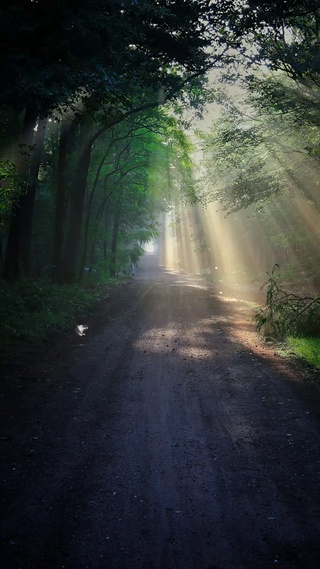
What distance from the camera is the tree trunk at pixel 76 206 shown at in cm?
2117

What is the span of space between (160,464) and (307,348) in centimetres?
586

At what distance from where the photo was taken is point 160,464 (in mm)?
4820

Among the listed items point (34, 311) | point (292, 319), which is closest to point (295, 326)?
point (292, 319)

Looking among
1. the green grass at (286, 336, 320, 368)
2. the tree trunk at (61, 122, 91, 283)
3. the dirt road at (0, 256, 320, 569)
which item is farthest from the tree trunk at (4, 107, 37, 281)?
the green grass at (286, 336, 320, 368)

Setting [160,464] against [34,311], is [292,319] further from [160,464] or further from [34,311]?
[34,311]

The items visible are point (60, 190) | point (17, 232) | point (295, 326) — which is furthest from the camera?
point (60, 190)

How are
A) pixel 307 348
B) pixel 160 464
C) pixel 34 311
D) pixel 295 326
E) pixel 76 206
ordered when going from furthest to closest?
pixel 76 206 < pixel 34 311 < pixel 295 326 < pixel 307 348 < pixel 160 464

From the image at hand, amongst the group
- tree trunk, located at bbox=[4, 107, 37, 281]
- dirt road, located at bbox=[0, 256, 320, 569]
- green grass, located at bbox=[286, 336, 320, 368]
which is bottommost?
dirt road, located at bbox=[0, 256, 320, 569]

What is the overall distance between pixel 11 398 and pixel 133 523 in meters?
3.81

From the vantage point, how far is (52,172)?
76.9ft

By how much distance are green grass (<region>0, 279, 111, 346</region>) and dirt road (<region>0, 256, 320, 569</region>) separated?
1.88 meters

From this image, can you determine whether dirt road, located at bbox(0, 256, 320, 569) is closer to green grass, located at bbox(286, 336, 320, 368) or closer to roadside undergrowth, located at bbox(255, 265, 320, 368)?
green grass, located at bbox(286, 336, 320, 368)

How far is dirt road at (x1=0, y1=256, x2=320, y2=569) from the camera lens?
11.5 feet

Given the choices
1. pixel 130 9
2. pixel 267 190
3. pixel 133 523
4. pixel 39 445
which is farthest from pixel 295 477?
pixel 267 190
